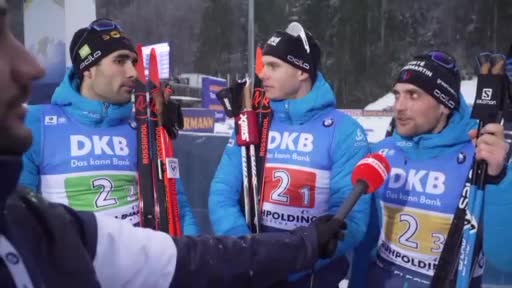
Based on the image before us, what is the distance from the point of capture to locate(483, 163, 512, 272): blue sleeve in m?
1.96

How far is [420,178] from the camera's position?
7.80ft

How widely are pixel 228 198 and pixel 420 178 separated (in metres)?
0.85

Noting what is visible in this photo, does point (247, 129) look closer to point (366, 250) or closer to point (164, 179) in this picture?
point (164, 179)

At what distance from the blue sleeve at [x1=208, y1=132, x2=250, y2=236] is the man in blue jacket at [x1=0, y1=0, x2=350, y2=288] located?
1081 millimetres

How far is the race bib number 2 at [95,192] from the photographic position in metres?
2.66

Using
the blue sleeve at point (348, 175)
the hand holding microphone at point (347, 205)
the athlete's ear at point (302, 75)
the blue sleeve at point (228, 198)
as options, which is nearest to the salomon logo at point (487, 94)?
the hand holding microphone at point (347, 205)

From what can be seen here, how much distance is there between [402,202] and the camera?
7.91ft

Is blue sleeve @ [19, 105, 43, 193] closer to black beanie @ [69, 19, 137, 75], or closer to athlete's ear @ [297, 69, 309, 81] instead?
black beanie @ [69, 19, 137, 75]

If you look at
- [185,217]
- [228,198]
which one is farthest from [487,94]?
[185,217]

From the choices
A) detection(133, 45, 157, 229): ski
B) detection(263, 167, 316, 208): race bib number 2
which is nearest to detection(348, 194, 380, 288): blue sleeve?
detection(263, 167, 316, 208): race bib number 2

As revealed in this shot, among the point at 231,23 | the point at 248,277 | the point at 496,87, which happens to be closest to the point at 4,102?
the point at 248,277

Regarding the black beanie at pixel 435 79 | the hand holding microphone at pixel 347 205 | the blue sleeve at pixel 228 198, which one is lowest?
the blue sleeve at pixel 228 198

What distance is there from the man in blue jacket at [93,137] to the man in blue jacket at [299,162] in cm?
33

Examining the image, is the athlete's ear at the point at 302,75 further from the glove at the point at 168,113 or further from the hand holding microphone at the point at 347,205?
the hand holding microphone at the point at 347,205
